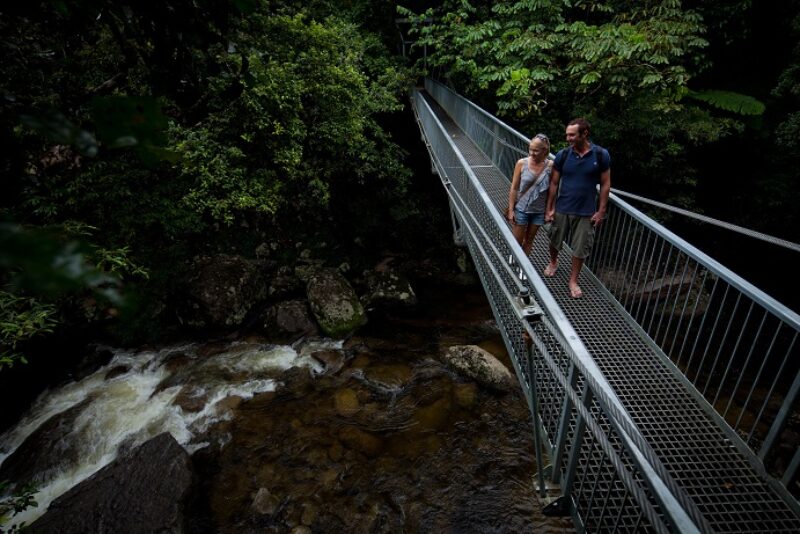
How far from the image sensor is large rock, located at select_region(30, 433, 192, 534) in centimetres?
435

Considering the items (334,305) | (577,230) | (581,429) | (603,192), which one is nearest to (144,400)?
(334,305)

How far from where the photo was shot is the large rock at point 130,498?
4.35 meters

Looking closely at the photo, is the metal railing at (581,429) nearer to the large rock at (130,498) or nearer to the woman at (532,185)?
the woman at (532,185)

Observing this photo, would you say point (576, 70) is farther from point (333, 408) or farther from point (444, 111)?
point (333, 408)

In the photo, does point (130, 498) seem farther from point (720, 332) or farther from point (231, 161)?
point (720, 332)

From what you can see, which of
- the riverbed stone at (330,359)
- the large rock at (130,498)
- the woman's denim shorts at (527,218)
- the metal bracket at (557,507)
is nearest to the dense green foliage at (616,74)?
the woman's denim shorts at (527,218)

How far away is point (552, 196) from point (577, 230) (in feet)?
1.37

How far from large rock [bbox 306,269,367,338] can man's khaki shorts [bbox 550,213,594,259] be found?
5415mm

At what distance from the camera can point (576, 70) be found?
726 cm

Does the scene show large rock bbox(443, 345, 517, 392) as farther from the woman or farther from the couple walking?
the woman

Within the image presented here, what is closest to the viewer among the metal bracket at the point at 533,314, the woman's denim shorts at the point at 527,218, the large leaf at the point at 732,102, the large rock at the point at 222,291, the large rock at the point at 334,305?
the metal bracket at the point at 533,314

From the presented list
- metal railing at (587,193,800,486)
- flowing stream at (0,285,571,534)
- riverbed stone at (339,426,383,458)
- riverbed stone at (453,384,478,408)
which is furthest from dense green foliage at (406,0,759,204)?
riverbed stone at (339,426,383,458)

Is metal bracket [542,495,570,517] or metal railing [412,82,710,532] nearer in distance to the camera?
metal railing [412,82,710,532]

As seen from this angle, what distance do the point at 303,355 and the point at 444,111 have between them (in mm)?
8095
